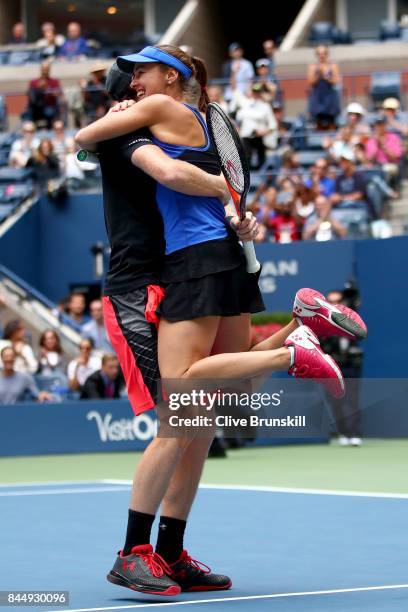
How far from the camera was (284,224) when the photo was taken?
16.3 metres

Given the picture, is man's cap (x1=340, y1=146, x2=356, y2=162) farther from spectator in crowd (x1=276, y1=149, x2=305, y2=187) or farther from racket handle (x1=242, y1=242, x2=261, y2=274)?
racket handle (x1=242, y1=242, x2=261, y2=274)

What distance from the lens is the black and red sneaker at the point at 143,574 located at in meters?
5.63

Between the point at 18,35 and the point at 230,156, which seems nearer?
the point at 230,156

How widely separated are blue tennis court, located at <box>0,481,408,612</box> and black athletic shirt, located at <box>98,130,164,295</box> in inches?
51.4

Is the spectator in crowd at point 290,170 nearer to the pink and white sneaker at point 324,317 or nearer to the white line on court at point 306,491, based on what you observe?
the white line on court at point 306,491

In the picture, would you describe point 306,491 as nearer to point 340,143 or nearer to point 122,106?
point 122,106

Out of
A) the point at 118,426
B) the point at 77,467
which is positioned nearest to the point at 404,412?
the point at 77,467

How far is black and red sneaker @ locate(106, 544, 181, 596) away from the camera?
5.63 meters

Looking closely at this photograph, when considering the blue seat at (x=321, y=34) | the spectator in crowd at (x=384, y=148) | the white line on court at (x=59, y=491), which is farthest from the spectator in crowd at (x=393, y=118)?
the white line on court at (x=59, y=491)

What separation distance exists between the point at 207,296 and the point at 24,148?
597 inches

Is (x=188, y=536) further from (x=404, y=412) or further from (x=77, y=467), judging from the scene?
(x=77, y=467)

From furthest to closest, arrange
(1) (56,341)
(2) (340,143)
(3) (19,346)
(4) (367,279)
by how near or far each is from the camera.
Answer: (2) (340,143) → (1) (56,341) → (3) (19,346) → (4) (367,279)

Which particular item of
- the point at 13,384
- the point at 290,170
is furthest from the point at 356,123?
the point at 13,384

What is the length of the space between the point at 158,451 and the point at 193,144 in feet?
4.14
